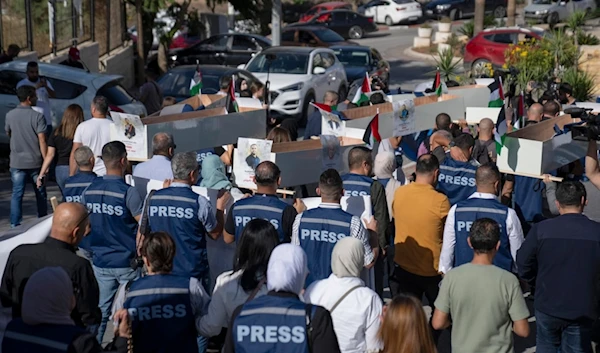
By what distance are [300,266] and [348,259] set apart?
21.7 inches

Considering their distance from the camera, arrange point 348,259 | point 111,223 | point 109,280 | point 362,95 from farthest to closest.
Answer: point 362,95 → point 109,280 → point 111,223 → point 348,259

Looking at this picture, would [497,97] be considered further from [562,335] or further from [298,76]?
[298,76]

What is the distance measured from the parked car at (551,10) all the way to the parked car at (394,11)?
631 cm

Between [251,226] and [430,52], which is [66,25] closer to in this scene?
[430,52]

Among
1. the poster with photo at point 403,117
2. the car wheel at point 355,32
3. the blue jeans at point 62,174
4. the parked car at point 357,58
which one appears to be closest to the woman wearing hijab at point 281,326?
the blue jeans at point 62,174

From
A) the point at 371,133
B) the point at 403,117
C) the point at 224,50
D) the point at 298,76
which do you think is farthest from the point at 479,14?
the point at 371,133

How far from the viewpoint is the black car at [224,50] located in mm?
27016

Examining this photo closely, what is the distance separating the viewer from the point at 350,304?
5.45m

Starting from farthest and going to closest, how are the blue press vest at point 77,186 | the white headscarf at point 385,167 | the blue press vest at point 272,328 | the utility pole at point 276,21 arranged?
the utility pole at point 276,21 → the white headscarf at point 385,167 → the blue press vest at point 77,186 → the blue press vest at point 272,328

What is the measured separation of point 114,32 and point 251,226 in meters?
22.9

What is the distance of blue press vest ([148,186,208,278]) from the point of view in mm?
7141

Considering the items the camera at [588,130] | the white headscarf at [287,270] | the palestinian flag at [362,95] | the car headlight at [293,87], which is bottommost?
the car headlight at [293,87]

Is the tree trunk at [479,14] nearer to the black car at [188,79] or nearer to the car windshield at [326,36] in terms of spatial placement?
the car windshield at [326,36]

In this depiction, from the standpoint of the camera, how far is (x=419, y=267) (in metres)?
7.66
